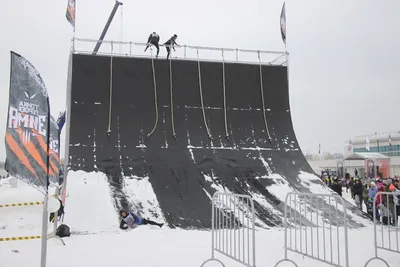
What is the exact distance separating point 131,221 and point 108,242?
1284 mm

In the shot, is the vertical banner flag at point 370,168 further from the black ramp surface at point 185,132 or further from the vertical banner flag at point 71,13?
the vertical banner flag at point 71,13

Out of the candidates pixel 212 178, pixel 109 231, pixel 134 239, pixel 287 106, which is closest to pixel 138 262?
pixel 134 239

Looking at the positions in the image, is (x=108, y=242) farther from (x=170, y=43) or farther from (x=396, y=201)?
(x=170, y=43)

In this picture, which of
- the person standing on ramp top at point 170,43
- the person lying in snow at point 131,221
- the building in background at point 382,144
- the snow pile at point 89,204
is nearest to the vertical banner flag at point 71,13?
the person standing on ramp top at point 170,43

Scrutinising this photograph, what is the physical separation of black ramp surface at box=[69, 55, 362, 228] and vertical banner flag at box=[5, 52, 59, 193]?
196 inches

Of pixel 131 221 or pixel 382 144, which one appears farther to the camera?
pixel 382 144

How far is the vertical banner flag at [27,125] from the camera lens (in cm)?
531

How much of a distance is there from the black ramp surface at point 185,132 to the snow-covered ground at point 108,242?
73 cm

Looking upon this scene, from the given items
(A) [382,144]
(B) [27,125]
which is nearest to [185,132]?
(B) [27,125]

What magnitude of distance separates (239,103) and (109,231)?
7.54m

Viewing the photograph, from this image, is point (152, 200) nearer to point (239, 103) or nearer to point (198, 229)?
point (198, 229)

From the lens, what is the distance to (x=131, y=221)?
369 inches

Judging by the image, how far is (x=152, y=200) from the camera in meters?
10.7

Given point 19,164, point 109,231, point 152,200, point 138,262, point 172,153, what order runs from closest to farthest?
point 19,164, point 138,262, point 109,231, point 152,200, point 172,153
